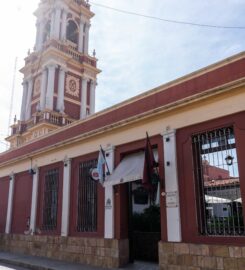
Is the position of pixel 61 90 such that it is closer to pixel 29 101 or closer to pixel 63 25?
pixel 29 101

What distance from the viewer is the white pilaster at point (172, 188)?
8562mm

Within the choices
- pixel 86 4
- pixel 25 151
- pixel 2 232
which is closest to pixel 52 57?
pixel 86 4

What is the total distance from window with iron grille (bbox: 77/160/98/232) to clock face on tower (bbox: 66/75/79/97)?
40.0 ft

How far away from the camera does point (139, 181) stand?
10.9 metres

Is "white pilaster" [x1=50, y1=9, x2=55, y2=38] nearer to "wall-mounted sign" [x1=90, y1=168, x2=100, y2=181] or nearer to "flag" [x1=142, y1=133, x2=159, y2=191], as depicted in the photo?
"wall-mounted sign" [x1=90, y1=168, x2=100, y2=181]

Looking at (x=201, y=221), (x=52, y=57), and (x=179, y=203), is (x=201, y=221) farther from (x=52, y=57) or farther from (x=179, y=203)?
(x=52, y=57)

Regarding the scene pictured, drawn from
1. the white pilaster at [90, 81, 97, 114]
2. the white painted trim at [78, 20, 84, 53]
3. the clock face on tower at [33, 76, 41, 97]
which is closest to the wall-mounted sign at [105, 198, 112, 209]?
the white pilaster at [90, 81, 97, 114]

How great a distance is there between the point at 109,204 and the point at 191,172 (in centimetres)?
306

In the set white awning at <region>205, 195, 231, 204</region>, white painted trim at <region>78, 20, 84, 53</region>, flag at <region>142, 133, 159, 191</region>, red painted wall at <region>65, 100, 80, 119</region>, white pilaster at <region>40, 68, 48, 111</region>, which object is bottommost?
white awning at <region>205, 195, 231, 204</region>

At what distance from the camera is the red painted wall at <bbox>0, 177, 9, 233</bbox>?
16109 mm

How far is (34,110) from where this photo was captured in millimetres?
23656

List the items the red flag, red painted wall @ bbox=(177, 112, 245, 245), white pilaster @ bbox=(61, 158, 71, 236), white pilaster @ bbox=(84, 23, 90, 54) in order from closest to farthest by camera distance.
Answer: red painted wall @ bbox=(177, 112, 245, 245) → the red flag → white pilaster @ bbox=(61, 158, 71, 236) → white pilaster @ bbox=(84, 23, 90, 54)

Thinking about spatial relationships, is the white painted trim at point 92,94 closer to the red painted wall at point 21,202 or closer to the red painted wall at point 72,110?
the red painted wall at point 72,110

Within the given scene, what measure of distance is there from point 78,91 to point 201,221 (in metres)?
17.4
